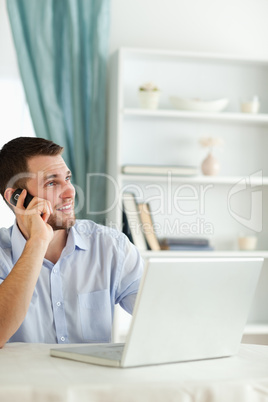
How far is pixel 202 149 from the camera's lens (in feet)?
11.2

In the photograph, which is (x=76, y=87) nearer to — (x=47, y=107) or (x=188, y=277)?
(x=47, y=107)

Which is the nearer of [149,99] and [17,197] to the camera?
[17,197]

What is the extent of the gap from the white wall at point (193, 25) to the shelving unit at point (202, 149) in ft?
0.39

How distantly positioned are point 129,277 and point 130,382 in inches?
33.5

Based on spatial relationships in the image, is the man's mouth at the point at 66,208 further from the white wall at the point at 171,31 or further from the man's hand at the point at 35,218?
the white wall at the point at 171,31

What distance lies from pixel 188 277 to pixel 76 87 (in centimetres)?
221

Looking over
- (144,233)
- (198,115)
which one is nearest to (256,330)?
(144,233)

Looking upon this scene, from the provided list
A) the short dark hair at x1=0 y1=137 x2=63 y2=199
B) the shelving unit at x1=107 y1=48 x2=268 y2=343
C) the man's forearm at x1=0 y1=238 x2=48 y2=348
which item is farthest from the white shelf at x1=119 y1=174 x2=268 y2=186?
the man's forearm at x1=0 y1=238 x2=48 y2=348

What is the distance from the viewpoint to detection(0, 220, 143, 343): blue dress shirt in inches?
68.9

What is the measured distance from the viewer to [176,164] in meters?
3.40

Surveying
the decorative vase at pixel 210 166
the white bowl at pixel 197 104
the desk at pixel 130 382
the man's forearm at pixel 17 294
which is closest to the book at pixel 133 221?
the decorative vase at pixel 210 166

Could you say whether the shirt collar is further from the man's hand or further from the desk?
the desk

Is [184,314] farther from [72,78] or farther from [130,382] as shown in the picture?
[72,78]

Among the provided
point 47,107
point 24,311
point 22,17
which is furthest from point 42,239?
point 22,17
